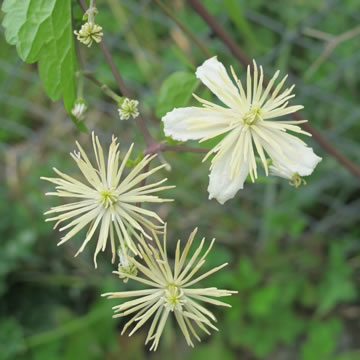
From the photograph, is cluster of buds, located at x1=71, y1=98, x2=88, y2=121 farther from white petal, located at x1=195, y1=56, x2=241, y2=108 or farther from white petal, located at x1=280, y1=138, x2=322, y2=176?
white petal, located at x1=280, y1=138, x2=322, y2=176

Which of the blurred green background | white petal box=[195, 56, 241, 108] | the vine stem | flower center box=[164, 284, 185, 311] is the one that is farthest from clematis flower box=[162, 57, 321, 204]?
the blurred green background

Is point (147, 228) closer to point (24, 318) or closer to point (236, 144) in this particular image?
point (236, 144)

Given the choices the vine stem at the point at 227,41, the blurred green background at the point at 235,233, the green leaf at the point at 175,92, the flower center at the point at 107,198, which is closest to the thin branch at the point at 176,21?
the vine stem at the point at 227,41

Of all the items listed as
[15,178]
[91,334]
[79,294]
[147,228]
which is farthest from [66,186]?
[15,178]

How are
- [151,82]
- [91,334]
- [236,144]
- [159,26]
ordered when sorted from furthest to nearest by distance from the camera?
[159,26] < [151,82] < [91,334] < [236,144]

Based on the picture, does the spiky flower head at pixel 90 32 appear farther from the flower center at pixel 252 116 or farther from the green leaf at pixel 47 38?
the flower center at pixel 252 116

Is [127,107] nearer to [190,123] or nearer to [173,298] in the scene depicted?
[190,123]
